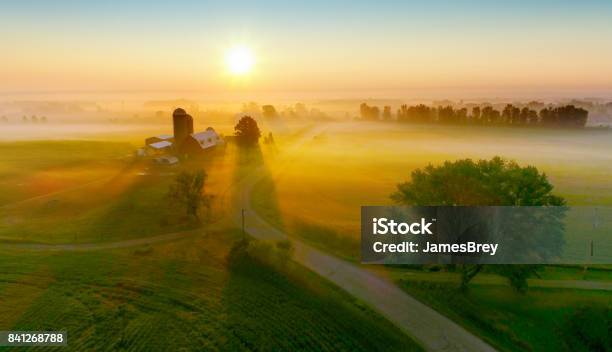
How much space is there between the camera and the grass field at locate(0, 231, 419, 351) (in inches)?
1101

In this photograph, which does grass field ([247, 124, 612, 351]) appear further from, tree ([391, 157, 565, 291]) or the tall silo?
the tall silo

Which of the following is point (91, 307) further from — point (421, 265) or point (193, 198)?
point (421, 265)

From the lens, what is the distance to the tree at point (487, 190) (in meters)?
34.5

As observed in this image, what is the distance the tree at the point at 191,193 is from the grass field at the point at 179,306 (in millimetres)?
12008

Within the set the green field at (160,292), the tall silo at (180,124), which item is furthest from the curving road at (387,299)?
the tall silo at (180,124)

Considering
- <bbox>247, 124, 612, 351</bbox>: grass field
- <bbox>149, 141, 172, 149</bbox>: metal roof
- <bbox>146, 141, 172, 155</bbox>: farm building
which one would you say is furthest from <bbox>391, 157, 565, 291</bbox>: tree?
<bbox>149, 141, 172, 149</bbox>: metal roof

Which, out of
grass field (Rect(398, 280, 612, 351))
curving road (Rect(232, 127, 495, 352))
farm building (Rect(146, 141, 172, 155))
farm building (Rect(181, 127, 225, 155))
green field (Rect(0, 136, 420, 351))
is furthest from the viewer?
farm building (Rect(146, 141, 172, 155))

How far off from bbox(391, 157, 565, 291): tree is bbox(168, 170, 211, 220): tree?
28.0m

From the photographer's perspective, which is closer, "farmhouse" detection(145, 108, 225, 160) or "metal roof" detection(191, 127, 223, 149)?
"farmhouse" detection(145, 108, 225, 160)

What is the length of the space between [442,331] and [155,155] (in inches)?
3300

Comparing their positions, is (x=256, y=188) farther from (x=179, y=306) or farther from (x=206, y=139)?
(x=179, y=306)

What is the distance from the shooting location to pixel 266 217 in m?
54.7

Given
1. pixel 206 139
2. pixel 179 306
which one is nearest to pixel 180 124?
pixel 206 139

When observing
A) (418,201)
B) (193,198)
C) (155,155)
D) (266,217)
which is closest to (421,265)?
(418,201)
